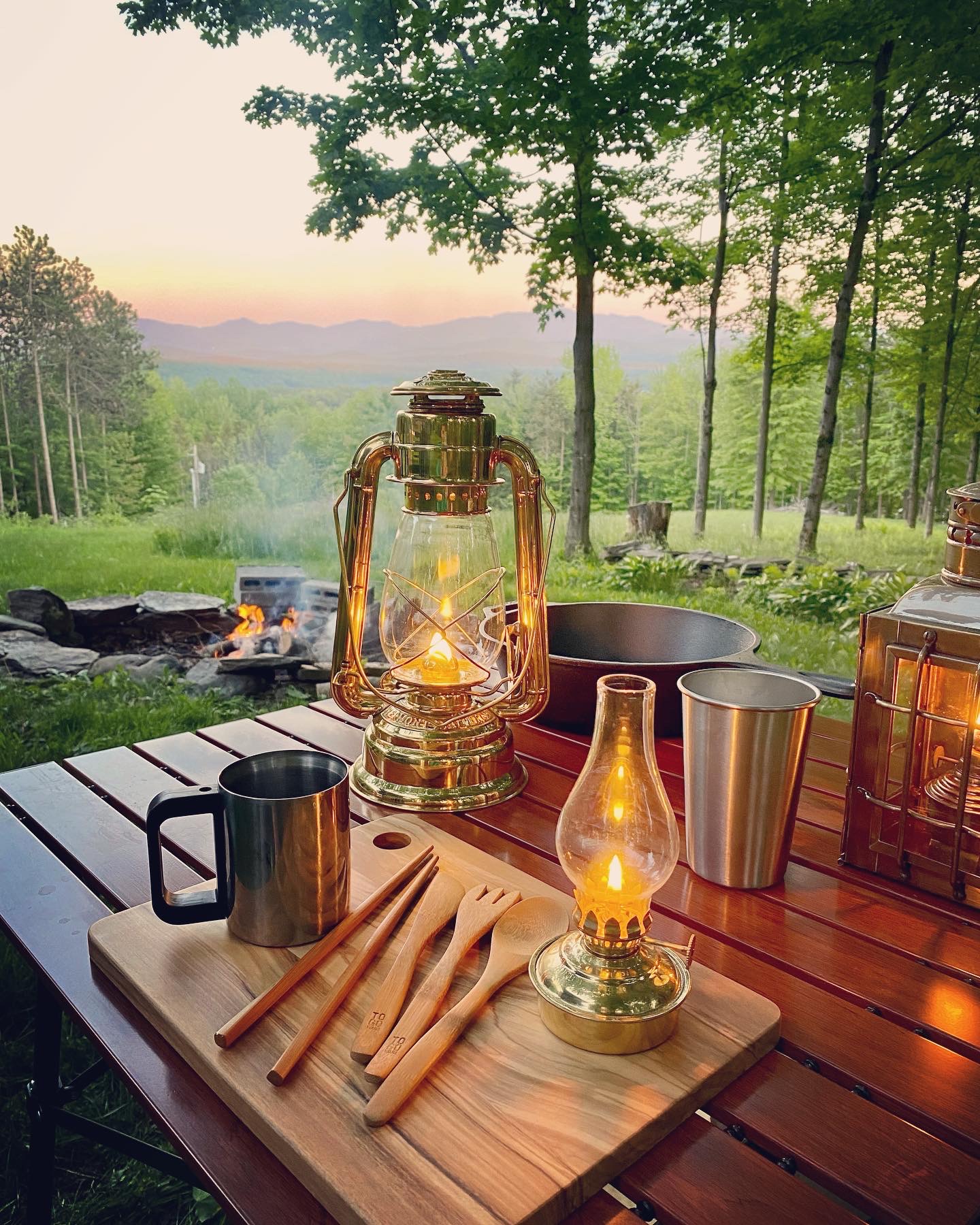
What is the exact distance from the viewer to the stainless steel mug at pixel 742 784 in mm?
897

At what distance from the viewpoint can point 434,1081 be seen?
633mm

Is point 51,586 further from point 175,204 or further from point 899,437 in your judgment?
point 899,437

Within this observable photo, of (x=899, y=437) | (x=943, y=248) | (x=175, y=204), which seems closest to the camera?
(x=943, y=248)

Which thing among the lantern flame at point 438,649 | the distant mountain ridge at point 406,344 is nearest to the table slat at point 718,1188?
the lantern flame at point 438,649

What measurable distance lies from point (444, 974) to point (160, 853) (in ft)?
0.85

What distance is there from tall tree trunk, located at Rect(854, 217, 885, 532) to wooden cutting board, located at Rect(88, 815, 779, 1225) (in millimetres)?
3443

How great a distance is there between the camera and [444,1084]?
0.63 m

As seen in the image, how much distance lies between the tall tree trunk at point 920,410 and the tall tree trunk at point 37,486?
3502 mm

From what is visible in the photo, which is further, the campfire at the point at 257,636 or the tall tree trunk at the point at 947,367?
the campfire at the point at 257,636

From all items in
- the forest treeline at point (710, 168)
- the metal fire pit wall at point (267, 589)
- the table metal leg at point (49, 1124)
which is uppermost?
the forest treeline at point (710, 168)

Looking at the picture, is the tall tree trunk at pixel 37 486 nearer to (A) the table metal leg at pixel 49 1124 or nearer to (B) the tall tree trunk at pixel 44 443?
(B) the tall tree trunk at pixel 44 443

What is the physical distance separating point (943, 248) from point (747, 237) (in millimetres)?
790

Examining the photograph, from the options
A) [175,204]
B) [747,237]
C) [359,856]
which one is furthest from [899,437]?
[359,856]

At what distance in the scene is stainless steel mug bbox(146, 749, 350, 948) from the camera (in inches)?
30.5
